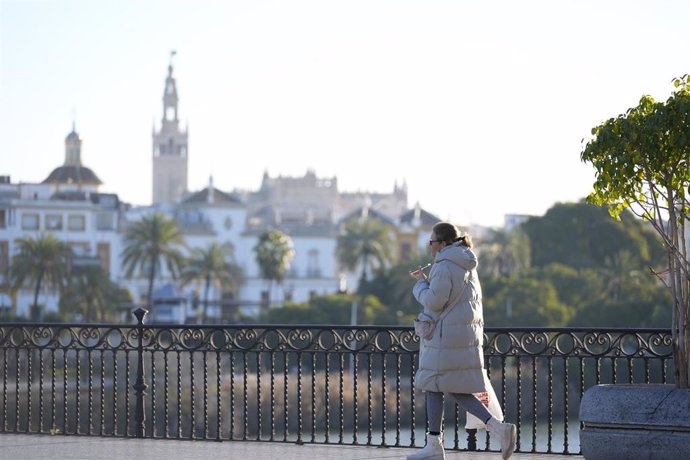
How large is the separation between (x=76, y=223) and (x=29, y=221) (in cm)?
543

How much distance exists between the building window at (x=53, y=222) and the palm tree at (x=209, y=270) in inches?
384

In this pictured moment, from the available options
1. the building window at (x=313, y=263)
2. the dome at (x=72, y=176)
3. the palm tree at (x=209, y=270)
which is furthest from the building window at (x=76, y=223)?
the building window at (x=313, y=263)

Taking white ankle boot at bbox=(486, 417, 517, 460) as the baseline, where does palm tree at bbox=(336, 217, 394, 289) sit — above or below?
above

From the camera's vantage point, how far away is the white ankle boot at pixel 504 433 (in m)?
9.47

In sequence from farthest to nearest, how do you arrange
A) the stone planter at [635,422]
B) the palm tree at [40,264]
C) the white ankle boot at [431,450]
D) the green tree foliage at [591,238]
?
1. the green tree foliage at [591,238]
2. the palm tree at [40,264]
3. the white ankle boot at [431,450]
4. the stone planter at [635,422]

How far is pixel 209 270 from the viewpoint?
348 ft

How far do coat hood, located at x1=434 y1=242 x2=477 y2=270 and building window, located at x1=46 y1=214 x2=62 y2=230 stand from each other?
101 m

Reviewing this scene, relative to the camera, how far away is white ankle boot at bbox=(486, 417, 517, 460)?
9469 mm

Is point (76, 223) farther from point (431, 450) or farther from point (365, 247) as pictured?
point (431, 450)

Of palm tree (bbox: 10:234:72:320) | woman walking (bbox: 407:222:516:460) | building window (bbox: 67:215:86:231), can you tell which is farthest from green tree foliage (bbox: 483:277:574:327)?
woman walking (bbox: 407:222:516:460)

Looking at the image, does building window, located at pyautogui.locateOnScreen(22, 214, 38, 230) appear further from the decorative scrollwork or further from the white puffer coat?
the white puffer coat

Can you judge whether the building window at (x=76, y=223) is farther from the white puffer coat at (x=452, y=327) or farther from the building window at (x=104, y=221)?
the white puffer coat at (x=452, y=327)

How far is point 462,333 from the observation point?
9430 mm

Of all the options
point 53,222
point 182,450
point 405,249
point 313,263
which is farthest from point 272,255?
point 182,450
